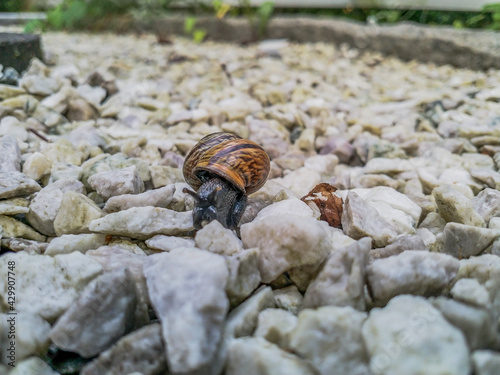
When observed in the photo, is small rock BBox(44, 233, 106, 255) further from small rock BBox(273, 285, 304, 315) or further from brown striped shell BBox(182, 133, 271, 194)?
small rock BBox(273, 285, 304, 315)

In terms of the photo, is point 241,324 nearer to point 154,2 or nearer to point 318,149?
point 318,149

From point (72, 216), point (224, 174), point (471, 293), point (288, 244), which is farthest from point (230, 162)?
point (471, 293)

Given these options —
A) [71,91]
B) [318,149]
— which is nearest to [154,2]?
[71,91]

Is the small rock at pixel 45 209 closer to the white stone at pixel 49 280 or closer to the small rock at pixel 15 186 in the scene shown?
the small rock at pixel 15 186

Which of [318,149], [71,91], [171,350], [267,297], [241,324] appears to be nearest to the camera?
[171,350]

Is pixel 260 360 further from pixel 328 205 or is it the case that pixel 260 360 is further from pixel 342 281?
pixel 328 205

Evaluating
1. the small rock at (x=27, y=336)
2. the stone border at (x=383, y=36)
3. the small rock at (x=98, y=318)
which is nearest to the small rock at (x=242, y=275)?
the small rock at (x=98, y=318)

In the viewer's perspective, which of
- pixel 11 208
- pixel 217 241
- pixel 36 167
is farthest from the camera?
pixel 36 167
